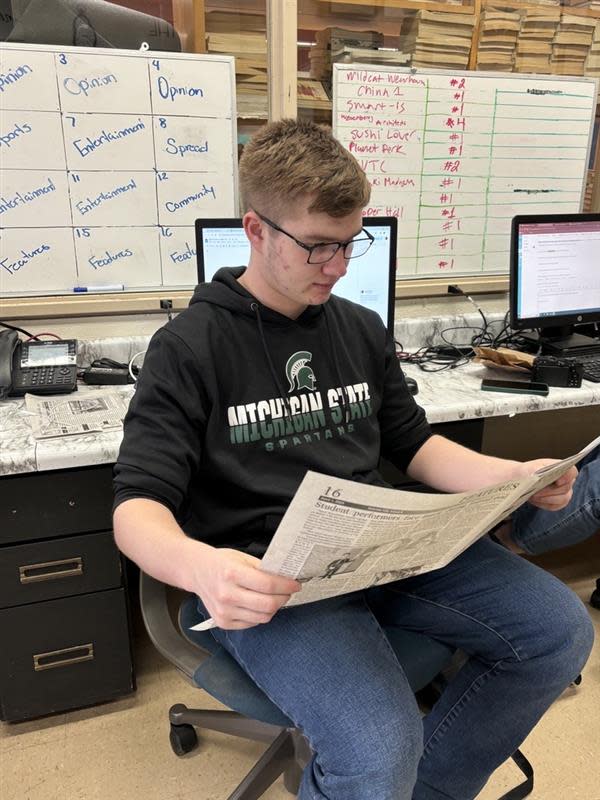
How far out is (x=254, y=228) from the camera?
3.12 feet

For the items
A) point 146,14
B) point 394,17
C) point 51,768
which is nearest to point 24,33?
point 146,14

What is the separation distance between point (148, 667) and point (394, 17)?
2090mm

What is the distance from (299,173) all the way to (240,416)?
1.23 ft

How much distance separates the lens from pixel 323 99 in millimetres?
1934

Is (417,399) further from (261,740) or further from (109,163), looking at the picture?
(109,163)

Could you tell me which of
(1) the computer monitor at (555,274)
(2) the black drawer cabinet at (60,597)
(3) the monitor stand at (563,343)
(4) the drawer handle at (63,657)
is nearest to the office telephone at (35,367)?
(2) the black drawer cabinet at (60,597)

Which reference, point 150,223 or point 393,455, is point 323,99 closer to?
point 150,223

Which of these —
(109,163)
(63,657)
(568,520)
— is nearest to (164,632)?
(63,657)

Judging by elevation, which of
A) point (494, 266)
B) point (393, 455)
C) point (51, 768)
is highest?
point (494, 266)

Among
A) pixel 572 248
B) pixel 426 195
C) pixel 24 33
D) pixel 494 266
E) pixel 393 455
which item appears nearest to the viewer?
pixel 393 455

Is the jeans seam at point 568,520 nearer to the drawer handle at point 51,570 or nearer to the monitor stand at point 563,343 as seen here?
the monitor stand at point 563,343

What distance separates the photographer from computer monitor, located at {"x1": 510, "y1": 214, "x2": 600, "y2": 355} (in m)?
1.83

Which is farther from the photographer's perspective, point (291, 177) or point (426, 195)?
point (426, 195)

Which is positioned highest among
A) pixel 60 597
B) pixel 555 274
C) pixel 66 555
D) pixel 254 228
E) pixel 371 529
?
pixel 254 228
